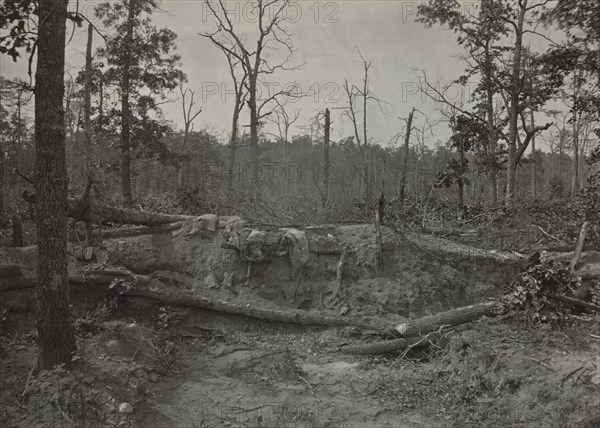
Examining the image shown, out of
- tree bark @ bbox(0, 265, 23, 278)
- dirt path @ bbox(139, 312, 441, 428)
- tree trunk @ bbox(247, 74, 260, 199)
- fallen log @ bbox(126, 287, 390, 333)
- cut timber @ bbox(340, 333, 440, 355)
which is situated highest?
tree trunk @ bbox(247, 74, 260, 199)

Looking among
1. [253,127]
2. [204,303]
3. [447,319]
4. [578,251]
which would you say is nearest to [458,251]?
[578,251]

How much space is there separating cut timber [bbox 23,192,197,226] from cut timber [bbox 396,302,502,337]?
5.63 metres

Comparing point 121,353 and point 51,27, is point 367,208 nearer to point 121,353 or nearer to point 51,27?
point 121,353

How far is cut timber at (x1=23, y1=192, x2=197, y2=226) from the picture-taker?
8.42 m

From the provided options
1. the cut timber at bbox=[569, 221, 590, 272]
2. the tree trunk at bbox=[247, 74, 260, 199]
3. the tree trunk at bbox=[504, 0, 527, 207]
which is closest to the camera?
the cut timber at bbox=[569, 221, 590, 272]

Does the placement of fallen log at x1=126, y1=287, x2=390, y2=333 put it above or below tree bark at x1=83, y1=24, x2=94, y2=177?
below

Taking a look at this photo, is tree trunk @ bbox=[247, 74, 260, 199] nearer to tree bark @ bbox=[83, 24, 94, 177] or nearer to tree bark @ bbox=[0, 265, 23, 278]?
tree bark @ bbox=[83, 24, 94, 177]

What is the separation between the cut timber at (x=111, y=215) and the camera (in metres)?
8.42

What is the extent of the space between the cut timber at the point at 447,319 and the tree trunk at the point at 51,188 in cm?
497

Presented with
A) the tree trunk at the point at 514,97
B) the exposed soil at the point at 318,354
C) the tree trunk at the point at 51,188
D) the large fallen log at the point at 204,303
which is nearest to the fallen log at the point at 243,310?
the large fallen log at the point at 204,303

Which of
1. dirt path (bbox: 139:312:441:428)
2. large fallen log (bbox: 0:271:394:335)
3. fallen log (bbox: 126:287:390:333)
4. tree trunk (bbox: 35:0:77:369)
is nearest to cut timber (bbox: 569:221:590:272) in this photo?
large fallen log (bbox: 0:271:394:335)

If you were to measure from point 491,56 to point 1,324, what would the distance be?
17.3 m

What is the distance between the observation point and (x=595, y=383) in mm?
4961

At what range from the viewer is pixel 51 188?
5.21m
